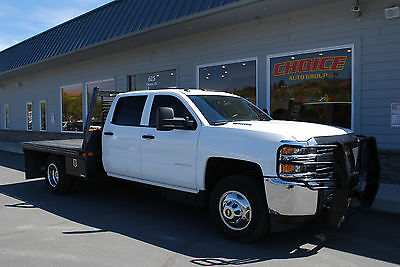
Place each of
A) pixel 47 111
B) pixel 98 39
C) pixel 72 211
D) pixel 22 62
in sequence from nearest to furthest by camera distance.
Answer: pixel 72 211 → pixel 98 39 → pixel 22 62 → pixel 47 111

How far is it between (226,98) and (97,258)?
10.5 feet

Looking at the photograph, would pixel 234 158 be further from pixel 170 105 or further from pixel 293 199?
pixel 170 105

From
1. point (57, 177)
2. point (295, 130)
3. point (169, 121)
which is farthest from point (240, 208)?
point (57, 177)

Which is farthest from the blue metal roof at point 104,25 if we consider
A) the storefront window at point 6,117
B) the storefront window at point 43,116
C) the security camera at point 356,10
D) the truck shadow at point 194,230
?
the storefront window at point 6,117

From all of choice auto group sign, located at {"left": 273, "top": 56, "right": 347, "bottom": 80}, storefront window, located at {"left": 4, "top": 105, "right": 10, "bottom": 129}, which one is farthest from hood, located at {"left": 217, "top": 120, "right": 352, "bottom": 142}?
storefront window, located at {"left": 4, "top": 105, "right": 10, "bottom": 129}

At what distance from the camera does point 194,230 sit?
518 cm

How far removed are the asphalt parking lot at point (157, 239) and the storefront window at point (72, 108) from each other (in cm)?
1039

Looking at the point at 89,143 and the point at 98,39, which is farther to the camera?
the point at 98,39

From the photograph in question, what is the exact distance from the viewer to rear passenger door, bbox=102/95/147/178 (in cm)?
586

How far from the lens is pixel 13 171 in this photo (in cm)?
1090

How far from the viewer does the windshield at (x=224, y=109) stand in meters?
5.21

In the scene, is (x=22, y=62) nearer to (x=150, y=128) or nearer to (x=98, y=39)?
(x=98, y=39)

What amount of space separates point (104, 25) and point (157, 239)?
1012 cm

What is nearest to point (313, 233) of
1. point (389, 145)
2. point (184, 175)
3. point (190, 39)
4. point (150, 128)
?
point (184, 175)
